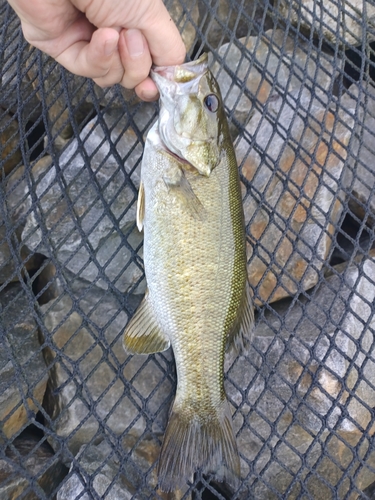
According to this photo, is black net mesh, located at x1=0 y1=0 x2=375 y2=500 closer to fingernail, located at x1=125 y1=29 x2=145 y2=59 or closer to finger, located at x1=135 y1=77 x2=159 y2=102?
finger, located at x1=135 y1=77 x2=159 y2=102

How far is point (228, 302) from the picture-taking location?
1675 millimetres

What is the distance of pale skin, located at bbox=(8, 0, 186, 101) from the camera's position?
138cm

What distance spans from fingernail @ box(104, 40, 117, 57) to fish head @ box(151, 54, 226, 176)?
28 centimetres

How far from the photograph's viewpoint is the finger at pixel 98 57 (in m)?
1.36

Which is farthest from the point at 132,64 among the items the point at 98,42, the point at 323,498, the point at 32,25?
the point at 323,498

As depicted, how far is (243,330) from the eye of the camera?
1739 mm

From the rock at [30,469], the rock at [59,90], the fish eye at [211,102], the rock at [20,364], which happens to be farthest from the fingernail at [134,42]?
the rock at [30,469]

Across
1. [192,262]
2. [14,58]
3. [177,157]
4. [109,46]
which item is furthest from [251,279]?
[14,58]

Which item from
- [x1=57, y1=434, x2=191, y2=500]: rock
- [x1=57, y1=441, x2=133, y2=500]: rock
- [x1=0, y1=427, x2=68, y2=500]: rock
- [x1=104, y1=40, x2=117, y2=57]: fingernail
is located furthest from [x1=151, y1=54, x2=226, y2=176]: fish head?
[x1=0, y1=427, x2=68, y2=500]: rock

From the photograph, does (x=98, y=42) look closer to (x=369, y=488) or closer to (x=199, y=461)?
(x=199, y=461)

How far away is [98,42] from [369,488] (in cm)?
277

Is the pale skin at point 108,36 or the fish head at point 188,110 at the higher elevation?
the pale skin at point 108,36

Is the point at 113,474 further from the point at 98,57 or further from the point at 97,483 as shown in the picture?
the point at 98,57

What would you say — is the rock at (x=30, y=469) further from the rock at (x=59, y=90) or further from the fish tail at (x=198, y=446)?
→ the rock at (x=59, y=90)
